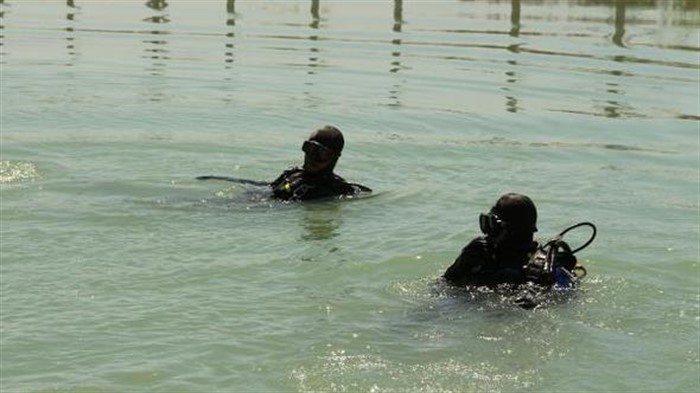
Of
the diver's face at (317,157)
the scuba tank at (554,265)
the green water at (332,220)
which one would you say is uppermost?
the diver's face at (317,157)

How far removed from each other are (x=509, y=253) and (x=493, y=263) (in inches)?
4.7

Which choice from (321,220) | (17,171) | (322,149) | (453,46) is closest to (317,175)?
(322,149)

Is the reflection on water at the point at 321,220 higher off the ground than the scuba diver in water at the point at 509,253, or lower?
lower

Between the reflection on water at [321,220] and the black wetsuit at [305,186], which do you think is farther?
the black wetsuit at [305,186]

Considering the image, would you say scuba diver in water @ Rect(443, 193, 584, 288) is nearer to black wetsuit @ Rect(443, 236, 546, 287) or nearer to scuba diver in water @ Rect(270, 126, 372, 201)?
black wetsuit @ Rect(443, 236, 546, 287)

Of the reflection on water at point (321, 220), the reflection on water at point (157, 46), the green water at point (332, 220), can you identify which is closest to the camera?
the green water at point (332, 220)

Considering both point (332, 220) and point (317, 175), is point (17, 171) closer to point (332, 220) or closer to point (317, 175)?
point (317, 175)

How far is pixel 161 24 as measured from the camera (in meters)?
28.5

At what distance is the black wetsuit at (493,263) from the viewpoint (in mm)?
7324

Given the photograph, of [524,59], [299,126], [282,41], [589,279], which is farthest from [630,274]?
[282,41]

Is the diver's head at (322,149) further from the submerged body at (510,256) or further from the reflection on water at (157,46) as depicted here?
the reflection on water at (157,46)

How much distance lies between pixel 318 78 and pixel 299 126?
490 cm

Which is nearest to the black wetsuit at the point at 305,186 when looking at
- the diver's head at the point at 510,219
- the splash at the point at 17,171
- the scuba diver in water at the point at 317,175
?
the scuba diver in water at the point at 317,175

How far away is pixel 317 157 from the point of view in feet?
32.9
